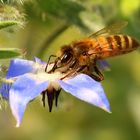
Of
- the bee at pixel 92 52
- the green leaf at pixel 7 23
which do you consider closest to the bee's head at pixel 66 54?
the bee at pixel 92 52

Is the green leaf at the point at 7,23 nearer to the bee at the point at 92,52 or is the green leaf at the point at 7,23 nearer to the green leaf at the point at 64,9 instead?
the bee at the point at 92,52

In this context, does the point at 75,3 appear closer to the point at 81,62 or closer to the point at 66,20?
the point at 66,20

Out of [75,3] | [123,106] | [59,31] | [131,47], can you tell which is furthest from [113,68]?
[131,47]

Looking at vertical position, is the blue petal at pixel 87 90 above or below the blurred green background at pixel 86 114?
above

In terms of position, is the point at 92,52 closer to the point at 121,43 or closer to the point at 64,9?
the point at 121,43

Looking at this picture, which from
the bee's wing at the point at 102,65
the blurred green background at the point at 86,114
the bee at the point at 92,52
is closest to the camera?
the bee at the point at 92,52

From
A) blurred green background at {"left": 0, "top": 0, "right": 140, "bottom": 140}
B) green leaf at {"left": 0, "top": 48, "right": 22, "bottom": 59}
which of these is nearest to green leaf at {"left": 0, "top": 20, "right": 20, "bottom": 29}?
green leaf at {"left": 0, "top": 48, "right": 22, "bottom": 59}

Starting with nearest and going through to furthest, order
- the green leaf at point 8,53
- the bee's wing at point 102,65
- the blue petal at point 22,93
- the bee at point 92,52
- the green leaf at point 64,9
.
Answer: the blue petal at point 22,93, the green leaf at point 8,53, the bee at point 92,52, the bee's wing at point 102,65, the green leaf at point 64,9

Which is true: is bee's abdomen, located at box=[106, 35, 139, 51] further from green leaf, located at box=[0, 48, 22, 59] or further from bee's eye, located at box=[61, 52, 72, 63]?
green leaf, located at box=[0, 48, 22, 59]
